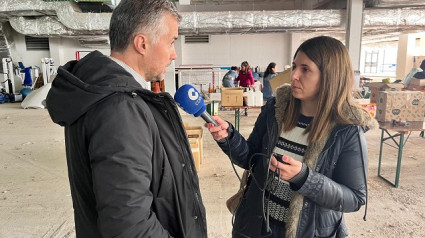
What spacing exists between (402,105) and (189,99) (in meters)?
3.02

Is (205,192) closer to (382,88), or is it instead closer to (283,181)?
(283,181)

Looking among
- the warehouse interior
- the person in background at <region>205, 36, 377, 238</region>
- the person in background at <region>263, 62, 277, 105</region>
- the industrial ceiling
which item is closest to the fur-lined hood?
the person in background at <region>205, 36, 377, 238</region>

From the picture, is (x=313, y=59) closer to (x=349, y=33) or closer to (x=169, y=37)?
(x=169, y=37)

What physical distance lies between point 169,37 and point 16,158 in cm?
436

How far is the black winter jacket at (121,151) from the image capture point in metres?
0.70

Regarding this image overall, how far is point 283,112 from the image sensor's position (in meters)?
1.30

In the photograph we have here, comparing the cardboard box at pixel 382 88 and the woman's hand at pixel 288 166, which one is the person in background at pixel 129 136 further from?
the cardboard box at pixel 382 88

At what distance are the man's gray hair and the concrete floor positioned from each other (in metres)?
1.34

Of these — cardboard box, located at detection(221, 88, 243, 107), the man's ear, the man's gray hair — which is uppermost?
the man's gray hair

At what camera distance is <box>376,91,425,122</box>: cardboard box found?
10.6 ft

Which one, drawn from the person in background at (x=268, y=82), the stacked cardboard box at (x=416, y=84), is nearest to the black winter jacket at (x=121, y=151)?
the stacked cardboard box at (x=416, y=84)

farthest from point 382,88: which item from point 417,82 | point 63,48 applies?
point 63,48

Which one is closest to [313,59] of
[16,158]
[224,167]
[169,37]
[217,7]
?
[169,37]

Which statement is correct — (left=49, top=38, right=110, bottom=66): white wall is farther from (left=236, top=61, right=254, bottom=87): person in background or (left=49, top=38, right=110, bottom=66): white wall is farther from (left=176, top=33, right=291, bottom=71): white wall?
(left=236, top=61, right=254, bottom=87): person in background
